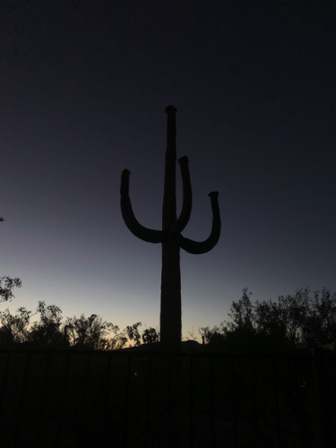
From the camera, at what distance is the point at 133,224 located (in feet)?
23.0

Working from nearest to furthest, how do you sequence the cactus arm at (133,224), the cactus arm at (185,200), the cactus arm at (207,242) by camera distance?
the cactus arm at (133,224) → the cactus arm at (185,200) → the cactus arm at (207,242)

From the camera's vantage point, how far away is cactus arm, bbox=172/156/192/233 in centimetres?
743

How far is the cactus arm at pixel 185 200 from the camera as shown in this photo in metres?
7.43

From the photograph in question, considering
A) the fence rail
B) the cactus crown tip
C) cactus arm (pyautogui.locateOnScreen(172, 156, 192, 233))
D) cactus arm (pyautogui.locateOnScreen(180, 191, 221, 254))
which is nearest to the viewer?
the fence rail

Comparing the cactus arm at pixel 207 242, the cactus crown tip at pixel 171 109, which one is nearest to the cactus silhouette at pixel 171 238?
the cactus arm at pixel 207 242

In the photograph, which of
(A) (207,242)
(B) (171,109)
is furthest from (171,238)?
(B) (171,109)

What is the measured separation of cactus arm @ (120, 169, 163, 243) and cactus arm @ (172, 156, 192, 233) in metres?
0.47

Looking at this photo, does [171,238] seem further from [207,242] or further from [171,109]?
[171,109]

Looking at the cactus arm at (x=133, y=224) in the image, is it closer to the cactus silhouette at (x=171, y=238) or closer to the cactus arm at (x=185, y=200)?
the cactus silhouette at (x=171, y=238)

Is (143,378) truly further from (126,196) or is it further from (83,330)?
(83,330)

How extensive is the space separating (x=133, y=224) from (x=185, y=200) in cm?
150

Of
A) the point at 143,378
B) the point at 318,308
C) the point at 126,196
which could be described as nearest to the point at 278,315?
the point at 318,308

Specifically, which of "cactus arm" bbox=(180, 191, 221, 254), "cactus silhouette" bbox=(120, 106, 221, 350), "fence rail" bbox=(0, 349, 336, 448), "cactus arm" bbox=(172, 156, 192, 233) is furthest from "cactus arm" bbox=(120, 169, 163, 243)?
"fence rail" bbox=(0, 349, 336, 448)

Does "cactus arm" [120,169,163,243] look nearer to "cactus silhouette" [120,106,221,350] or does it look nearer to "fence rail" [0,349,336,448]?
"cactus silhouette" [120,106,221,350]
